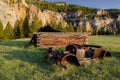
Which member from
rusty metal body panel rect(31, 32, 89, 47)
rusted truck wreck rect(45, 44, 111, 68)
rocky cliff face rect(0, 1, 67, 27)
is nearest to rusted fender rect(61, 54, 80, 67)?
rusted truck wreck rect(45, 44, 111, 68)

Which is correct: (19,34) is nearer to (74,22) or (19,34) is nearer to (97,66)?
(97,66)

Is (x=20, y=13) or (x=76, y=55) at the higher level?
(x=76, y=55)

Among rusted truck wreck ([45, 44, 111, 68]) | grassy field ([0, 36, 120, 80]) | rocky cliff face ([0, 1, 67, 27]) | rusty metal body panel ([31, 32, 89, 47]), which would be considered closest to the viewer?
grassy field ([0, 36, 120, 80])

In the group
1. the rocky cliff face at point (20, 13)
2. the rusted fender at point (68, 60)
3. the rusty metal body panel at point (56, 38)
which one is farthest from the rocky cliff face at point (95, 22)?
the rusted fender at point (68, 60)

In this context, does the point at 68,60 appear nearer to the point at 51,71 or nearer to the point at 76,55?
the point at 76,55

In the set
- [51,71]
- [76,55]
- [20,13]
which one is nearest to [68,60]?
[76,55]

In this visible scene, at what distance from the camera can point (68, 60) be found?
12078mm

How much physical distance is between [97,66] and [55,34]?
883 centimetres

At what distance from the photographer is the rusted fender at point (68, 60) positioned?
Answer: 37.4ft

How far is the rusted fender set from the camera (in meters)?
11.4

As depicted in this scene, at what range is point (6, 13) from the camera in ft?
257

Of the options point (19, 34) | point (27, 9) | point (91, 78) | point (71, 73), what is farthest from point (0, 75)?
point (27, 9)

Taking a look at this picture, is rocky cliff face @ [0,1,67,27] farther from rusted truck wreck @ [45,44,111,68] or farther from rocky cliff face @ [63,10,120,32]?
rusted truck wreck @ [45,44,111,68]

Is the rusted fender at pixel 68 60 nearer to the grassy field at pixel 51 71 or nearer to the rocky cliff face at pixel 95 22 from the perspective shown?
the grassy field at pixel 51 71
